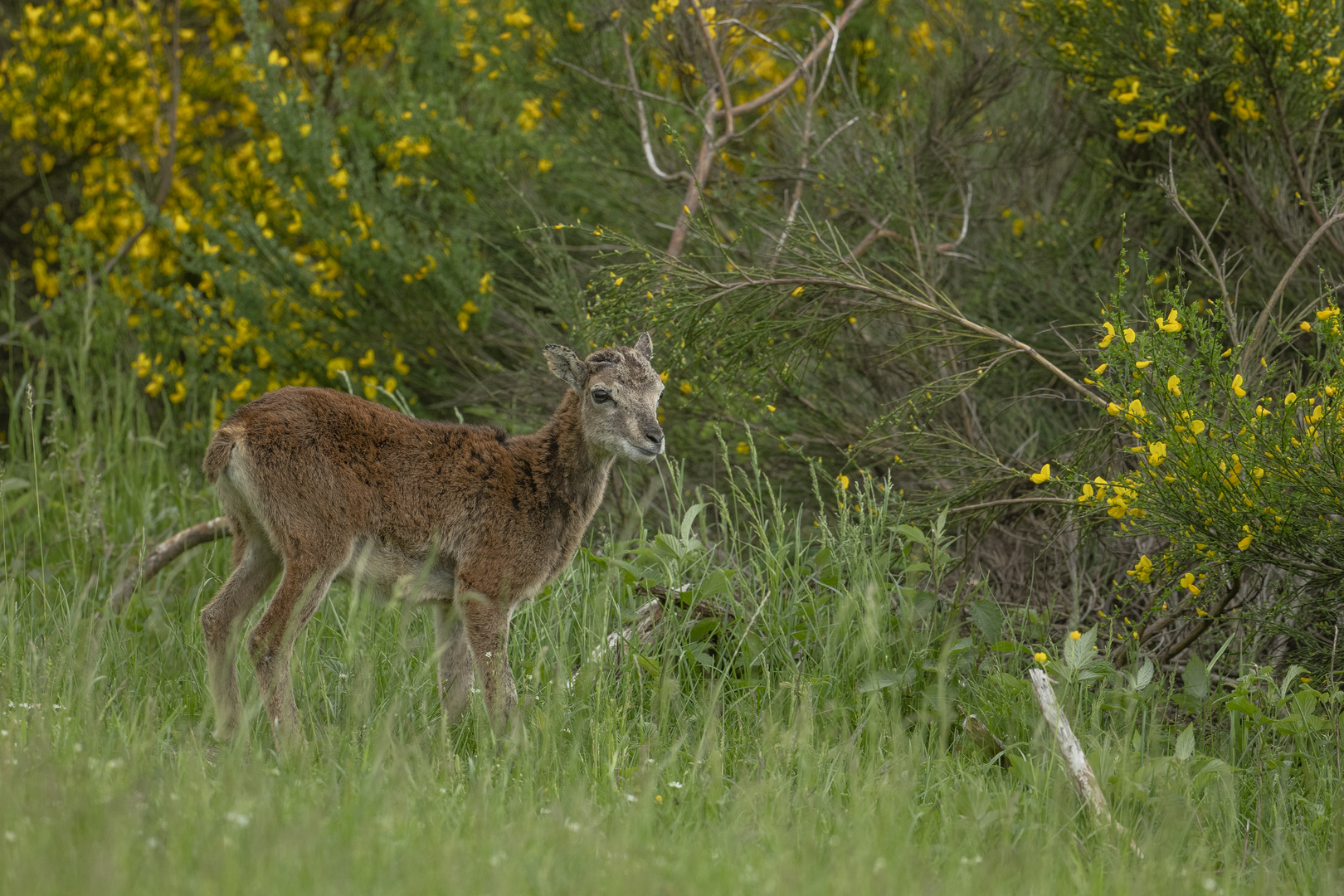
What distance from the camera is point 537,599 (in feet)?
21.0

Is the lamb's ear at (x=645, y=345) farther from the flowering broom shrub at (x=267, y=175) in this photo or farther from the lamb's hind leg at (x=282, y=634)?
the flowering broom shrub at (x=267, y=175)

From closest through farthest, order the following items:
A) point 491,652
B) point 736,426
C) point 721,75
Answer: point 491,652 < point 736,426 < point 721,75

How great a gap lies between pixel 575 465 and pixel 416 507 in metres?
0.74

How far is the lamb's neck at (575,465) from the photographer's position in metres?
5.64

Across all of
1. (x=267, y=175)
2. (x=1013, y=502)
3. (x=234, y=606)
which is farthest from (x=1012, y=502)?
(x=267, y=175)

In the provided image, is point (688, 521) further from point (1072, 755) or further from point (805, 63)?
point (805, 63)

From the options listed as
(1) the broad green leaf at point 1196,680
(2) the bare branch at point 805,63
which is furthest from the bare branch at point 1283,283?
(2) the bare branch at point 805,63

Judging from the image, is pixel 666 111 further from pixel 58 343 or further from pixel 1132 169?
pixel 58 343

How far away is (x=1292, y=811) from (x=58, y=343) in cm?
802

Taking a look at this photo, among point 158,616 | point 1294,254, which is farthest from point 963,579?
point 158,616

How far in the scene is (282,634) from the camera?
16.1ft

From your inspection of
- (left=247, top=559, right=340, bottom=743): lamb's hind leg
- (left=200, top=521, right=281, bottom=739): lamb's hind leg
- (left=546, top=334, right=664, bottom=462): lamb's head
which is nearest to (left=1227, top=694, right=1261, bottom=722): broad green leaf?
(left=546, top=334, right=664, bottom=462): lamb's head

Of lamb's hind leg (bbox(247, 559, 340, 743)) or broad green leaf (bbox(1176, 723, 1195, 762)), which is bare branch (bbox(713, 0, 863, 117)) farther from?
broad green leaf (bbox(1176, 723, 1195, 762))

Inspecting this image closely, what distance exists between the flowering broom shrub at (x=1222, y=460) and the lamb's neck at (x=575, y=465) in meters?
1.83
